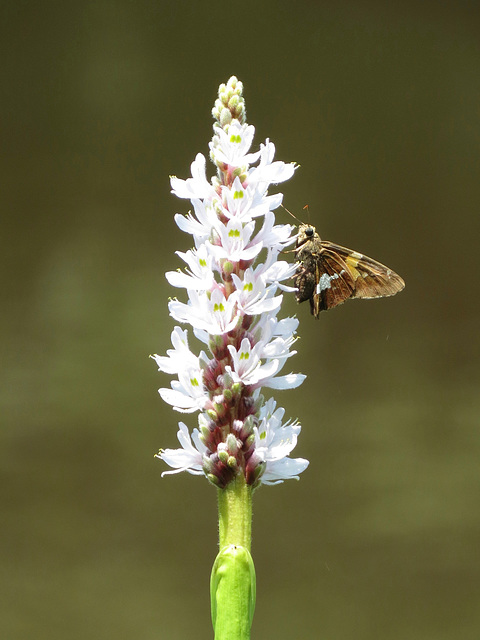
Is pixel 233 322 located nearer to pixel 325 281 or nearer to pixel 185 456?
pixel 185 456

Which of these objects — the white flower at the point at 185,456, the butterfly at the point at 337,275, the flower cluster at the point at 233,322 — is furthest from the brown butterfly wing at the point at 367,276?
the white flower at the point at 185,456

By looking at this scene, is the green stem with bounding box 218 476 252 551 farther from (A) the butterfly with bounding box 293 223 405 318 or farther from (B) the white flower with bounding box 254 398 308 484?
(A) the butterfly with bounding box 293 223 405 318

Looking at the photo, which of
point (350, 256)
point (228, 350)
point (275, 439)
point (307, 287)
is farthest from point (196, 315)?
point (350, 256)

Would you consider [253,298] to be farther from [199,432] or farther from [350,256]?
[350,256]

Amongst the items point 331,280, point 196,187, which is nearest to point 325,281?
point 331,280

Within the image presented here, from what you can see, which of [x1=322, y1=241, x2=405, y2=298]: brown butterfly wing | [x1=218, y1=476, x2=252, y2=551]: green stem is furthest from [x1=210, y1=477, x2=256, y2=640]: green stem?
[x1=322, y1=241, x2=405, y2=298]: brown butterfly wing

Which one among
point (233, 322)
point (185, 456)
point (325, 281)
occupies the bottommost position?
point (185, 456)
